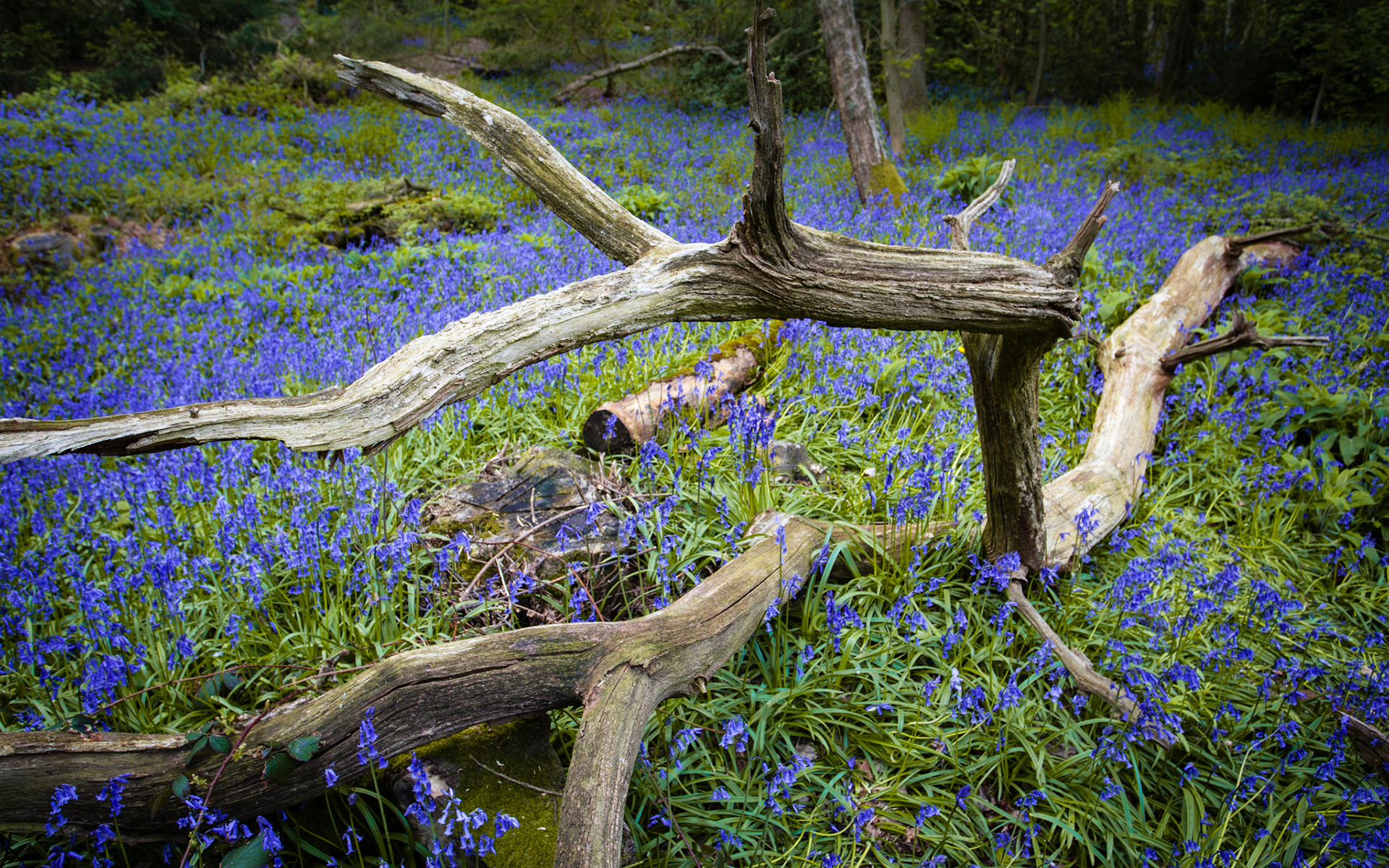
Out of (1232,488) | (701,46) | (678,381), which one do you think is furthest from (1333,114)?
(678,381)

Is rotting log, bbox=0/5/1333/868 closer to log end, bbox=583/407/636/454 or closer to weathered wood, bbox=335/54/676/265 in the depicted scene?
weathered wood, bbox=335/54/676/265

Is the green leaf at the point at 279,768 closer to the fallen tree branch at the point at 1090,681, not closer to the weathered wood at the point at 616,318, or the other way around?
the weathered wood at the point at 616,318

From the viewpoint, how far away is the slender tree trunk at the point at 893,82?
387 inches

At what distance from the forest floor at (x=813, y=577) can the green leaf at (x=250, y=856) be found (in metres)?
0.22

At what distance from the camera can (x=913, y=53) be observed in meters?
12.0

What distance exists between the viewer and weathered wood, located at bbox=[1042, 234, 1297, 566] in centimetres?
319

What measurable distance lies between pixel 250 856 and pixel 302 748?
0.25 meters

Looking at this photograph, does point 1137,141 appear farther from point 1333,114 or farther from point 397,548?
point 397,548

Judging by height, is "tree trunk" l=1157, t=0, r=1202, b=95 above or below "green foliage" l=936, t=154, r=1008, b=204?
above

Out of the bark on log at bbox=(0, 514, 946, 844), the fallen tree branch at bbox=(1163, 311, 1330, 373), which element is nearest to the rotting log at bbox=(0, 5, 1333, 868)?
the bark on log at bbox=(0, 514, 946, 844)

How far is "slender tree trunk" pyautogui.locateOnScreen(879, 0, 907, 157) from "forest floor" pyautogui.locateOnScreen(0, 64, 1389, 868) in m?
3.75

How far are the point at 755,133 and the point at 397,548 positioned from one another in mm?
1858

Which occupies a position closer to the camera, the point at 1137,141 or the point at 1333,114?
the point at 1137,141

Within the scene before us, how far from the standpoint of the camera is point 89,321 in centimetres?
552
